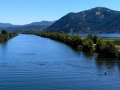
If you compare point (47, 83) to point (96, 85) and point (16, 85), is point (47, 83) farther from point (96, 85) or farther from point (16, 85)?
point (96, 85)

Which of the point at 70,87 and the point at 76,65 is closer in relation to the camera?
the point at 70,87

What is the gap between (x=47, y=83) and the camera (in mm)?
32094

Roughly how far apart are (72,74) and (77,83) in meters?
5.50

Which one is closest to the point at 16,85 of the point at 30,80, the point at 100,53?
the point at 30,80

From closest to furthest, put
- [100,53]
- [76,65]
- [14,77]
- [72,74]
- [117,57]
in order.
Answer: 1. [14,77]
2. [72,74]
3. [76,65]
4. [117,57]
5. [100,53]

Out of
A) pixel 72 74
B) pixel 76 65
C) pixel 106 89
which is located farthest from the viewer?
pixel 76 65

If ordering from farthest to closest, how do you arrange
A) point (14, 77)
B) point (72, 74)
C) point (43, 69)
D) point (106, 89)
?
point (43, 69)
point (72, 74)
point (14, 77)
point (106, 89)

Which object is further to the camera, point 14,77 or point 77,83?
point 14,77

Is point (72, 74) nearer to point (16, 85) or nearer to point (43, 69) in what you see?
point (43, 69)

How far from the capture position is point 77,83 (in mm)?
32281

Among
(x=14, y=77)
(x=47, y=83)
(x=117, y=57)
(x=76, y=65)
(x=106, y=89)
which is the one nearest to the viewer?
(x=106, y=89)

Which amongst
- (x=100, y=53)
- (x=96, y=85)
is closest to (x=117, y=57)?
(x=100, y=53)

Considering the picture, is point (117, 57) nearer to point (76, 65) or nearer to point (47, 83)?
point (76, 65)

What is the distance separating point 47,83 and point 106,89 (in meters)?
7.13
